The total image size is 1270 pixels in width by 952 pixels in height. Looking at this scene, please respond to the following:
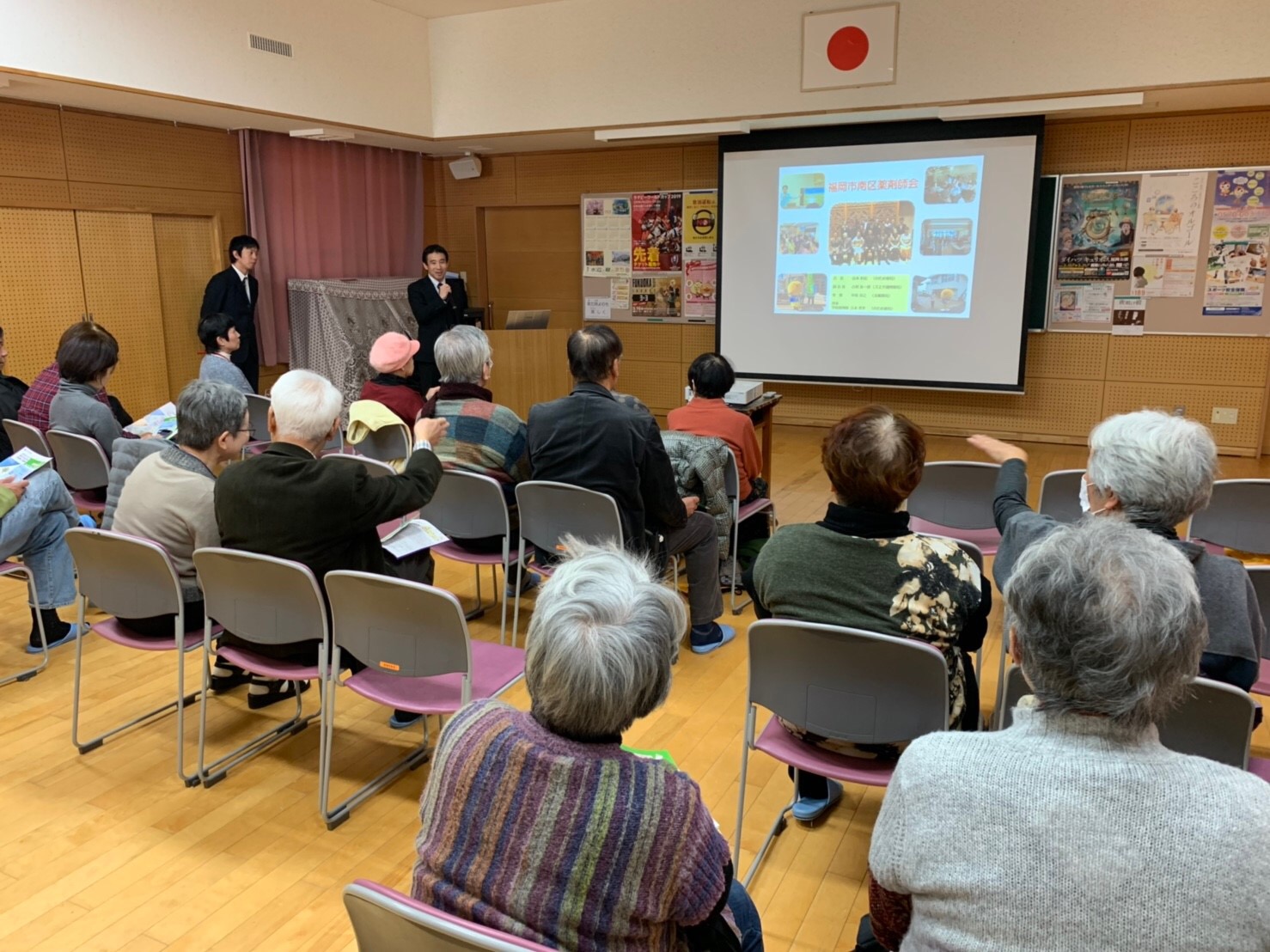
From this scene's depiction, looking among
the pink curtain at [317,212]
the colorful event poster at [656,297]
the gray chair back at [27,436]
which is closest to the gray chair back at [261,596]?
the gray chair back at [27,436]

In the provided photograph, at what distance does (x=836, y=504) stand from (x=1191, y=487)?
0.73 m

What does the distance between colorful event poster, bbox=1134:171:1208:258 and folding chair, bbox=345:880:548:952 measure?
696cm

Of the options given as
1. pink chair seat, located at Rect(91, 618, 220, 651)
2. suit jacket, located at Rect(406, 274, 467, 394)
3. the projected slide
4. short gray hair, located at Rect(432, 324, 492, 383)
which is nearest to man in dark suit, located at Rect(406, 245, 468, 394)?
suit jacket, located at Rect(406, 274, 467, 394)

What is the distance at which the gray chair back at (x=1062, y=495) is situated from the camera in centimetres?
333

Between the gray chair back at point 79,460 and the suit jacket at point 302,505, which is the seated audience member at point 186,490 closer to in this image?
the suit jacket at point 302,505

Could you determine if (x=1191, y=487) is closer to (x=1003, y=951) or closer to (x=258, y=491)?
(x=1003, y=951)

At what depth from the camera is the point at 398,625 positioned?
223 centimetres

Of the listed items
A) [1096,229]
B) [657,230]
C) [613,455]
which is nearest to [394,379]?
[613,455]

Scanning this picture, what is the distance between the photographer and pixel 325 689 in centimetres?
246

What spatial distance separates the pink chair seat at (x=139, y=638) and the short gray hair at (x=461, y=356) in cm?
130

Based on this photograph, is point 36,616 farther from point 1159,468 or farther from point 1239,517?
point 1239,517

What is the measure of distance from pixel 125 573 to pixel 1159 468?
268cm

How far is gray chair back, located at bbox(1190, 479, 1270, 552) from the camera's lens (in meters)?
3.05

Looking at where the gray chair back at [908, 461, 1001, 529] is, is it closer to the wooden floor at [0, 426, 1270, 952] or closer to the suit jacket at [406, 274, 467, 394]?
the wooden floor at [0, 426, 1270, 952]
